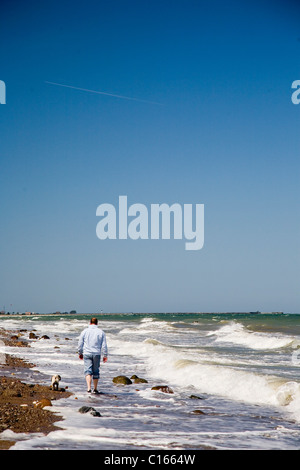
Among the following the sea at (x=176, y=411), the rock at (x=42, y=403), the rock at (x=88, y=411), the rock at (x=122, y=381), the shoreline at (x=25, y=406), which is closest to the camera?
the sea at (x=176, y=411)

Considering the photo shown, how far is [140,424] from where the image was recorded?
8039mm

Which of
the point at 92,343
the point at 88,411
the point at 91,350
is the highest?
the point at 92,343

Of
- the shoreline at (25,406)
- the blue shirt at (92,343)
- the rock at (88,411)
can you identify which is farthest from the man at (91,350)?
the rock at (88,411)

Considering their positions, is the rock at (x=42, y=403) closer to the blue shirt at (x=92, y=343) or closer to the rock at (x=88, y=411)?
the rock at (x=88, y=411)

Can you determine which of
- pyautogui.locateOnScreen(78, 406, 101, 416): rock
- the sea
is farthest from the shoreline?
pyautogui.locateOnScreen(78, 406, 101, 416): rock

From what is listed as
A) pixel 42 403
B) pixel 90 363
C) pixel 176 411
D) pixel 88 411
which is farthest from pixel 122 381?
pixel 88 411

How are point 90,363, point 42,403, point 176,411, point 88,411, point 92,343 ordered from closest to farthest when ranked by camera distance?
point 88,411, point 42,403, point 176,411, point 90,363, point 92,343

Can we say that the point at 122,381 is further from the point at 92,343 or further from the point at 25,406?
the point at 25,406

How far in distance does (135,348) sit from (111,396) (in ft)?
47.7

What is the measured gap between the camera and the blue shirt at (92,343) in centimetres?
1079

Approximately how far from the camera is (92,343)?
10.8 metres

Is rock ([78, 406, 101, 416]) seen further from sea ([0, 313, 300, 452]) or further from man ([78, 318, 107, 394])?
man ([78, 318, 107, 394])

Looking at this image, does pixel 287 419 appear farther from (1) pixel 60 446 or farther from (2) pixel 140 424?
(1) pixel 60 446

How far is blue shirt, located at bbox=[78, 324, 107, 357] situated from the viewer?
10.8m
